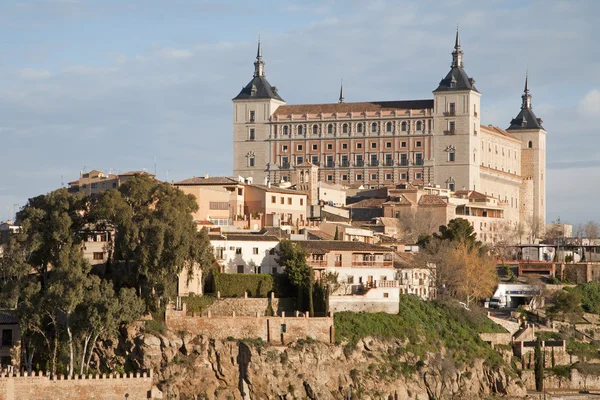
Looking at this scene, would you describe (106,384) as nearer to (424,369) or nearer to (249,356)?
(249,356)

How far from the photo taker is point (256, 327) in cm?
7088

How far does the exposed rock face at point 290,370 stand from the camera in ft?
220

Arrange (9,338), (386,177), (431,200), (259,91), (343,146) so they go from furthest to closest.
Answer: (259,91) < (343,146) < (386,177) < (431,200) < (9,338)

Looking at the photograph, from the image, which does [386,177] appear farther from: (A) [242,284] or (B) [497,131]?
(A) [242,284]

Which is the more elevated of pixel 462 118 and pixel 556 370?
pixel 462 118

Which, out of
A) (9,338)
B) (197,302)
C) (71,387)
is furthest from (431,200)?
(71,387)

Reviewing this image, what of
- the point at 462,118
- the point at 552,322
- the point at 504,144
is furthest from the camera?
the point at 504,144

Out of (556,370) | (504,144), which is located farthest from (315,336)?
(504,144)

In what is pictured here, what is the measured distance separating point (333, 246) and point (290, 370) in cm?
1116

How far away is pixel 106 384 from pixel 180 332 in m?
5.57

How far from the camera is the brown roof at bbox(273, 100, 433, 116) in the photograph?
468ft

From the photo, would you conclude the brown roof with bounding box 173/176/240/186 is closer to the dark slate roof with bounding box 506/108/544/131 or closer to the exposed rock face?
the exposed rock face

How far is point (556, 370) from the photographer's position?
268ft

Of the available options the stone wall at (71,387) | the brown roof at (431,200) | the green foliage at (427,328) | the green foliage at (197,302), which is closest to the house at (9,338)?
the stone wall at (71,387)
